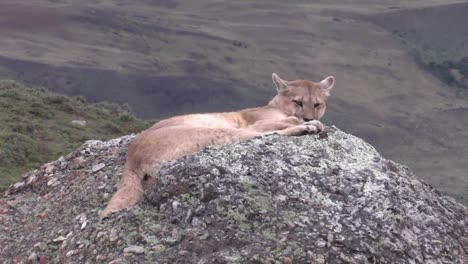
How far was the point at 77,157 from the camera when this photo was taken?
9.71m

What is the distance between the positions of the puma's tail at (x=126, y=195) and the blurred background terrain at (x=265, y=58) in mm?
27147

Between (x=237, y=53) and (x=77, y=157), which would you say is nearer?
(x=77, y=157)

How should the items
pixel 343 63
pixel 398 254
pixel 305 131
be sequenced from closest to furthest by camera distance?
pixel 398 254, pixel 305 131, pixel 343 63

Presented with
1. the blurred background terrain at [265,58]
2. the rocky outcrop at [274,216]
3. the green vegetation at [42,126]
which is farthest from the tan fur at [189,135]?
the blurred background terrain at [265,58]

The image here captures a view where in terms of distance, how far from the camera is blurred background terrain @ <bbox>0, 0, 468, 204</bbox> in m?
50.4

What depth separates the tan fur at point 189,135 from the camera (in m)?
7.69

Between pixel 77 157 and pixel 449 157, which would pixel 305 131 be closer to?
pixel 77 157

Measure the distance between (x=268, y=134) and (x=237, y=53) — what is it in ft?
194

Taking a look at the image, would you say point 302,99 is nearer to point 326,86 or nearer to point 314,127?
point 326,86

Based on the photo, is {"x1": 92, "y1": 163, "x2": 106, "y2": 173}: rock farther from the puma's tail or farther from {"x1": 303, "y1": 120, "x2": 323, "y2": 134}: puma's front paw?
{"x1": 303, "y1": 120, "x2": 323, "y2": 134}: puma's front paw

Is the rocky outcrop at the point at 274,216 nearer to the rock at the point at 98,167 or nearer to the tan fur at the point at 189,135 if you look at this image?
the tan fur at the point at 189,135

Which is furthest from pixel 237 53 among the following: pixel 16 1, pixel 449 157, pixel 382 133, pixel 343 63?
pixel 449 157

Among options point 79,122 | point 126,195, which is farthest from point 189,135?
point 79,122

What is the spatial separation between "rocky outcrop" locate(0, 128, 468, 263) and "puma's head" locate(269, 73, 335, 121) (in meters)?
1.35
